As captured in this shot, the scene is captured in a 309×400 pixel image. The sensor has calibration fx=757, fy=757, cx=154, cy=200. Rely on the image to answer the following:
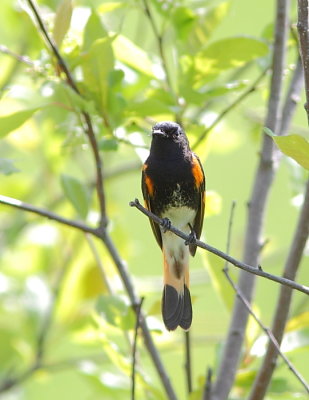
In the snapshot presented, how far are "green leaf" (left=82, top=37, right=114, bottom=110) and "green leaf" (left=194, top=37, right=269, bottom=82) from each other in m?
0.38

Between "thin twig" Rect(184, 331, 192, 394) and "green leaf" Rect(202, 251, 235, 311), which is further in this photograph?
"green leaf" Rect(202, 251, 235, 311)

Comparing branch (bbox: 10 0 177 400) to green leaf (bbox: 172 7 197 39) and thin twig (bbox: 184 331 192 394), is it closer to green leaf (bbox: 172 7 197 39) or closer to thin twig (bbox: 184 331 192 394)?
thin twig (bbox: 184 331 192 394)

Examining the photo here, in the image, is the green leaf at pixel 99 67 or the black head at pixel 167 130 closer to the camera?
the green leaf at pixel 99 67

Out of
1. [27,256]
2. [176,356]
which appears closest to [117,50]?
[27,256]

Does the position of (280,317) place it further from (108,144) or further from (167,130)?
(167,130)

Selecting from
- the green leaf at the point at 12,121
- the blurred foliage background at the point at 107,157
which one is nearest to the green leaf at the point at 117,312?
the blurred foliage background at the point at 107,157

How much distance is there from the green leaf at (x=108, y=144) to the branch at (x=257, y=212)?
58cm

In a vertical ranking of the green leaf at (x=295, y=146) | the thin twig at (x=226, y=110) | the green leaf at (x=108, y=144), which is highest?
the thin twig at (x=226, y=110)

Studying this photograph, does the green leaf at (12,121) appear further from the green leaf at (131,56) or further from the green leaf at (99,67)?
the green leaf at (131,56)

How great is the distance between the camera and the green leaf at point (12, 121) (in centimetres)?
238

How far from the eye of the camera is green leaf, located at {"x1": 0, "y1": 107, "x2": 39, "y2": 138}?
2.38m

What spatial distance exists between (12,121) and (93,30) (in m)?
0.43

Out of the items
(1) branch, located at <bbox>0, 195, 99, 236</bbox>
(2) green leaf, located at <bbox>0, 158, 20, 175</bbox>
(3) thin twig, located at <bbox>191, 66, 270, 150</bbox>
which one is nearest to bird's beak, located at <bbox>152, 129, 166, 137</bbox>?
(3) thin twig, located at <bbox>191, 66, 270, 150</bbox>

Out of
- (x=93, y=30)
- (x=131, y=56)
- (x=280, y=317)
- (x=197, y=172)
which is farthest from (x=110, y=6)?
(x=280, y=317)
